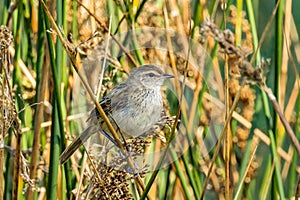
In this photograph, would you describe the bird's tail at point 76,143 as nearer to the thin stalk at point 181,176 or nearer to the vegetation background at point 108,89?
the vegetation background at point 108,89

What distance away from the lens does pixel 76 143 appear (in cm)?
154

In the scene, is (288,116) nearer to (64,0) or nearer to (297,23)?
(297,23)

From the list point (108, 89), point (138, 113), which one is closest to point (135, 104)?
point (138, 113)

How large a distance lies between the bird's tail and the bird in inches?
1.3

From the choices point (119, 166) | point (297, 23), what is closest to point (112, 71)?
point (119, 166)

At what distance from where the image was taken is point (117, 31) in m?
1.88

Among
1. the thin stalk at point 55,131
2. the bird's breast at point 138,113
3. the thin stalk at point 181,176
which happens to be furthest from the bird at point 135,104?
the thin stalk at point 181,176

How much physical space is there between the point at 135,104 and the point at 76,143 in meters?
0.22

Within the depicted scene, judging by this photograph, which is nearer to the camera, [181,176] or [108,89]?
[108,89]

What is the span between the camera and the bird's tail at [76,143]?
58.0 inches

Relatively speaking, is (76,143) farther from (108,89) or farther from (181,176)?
(181,176)

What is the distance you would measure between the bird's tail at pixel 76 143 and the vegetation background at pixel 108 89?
0.03m

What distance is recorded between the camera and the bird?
1334mm

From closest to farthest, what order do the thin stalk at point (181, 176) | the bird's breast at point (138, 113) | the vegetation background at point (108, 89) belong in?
the bird's breast at point (138, 113), the vegetation background at point (108, 89), the thin stalk at point (181, 176)
